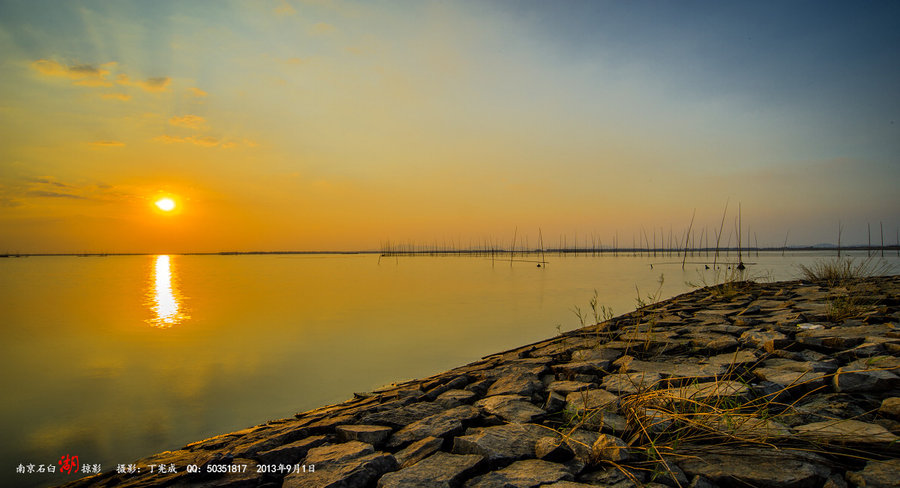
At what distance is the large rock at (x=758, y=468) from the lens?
78.4 inches

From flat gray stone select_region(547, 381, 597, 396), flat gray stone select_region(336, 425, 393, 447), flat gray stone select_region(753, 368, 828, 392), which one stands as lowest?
flat gray stone select_region(336, 425, 393, 447)

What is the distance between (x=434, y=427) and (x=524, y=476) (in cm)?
93

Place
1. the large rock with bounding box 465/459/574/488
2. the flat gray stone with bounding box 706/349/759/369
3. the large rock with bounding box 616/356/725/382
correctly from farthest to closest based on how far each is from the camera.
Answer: the flat gray stone with bounding box 706/349/759/369, the large rock with bounding box 616/356/725/382, the large rock with bounding box 465/459/574/488

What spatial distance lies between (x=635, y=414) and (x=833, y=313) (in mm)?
4839

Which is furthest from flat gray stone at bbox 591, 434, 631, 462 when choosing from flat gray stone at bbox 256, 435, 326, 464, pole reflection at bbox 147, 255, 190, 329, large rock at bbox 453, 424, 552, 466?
pole reflection at bbox 147, 255, 190, 329

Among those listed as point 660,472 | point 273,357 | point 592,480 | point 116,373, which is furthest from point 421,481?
point 116,373

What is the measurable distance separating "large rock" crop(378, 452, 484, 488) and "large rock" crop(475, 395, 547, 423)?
0.72 meters

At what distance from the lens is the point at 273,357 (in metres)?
8.44

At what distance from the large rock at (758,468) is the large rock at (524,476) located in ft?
2.28

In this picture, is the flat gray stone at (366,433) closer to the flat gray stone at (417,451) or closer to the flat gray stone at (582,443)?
the flat gray stone at (417,451)

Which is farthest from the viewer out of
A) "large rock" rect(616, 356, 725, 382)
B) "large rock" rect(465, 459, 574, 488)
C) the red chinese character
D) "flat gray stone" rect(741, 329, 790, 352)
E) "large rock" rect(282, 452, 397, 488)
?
"flat gray stone" rect(741, 329, 790, 352)

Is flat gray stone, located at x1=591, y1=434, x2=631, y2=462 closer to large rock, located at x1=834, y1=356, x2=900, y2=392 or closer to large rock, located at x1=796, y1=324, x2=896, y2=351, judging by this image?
large rock, located at x1=834, y1=356, x2=900, y2=392

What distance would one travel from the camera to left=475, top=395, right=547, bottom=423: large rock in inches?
121

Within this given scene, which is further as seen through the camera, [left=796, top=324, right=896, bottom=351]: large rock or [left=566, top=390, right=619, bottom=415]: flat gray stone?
[left=796, top=324, right=896, bottom=351]: large rock
